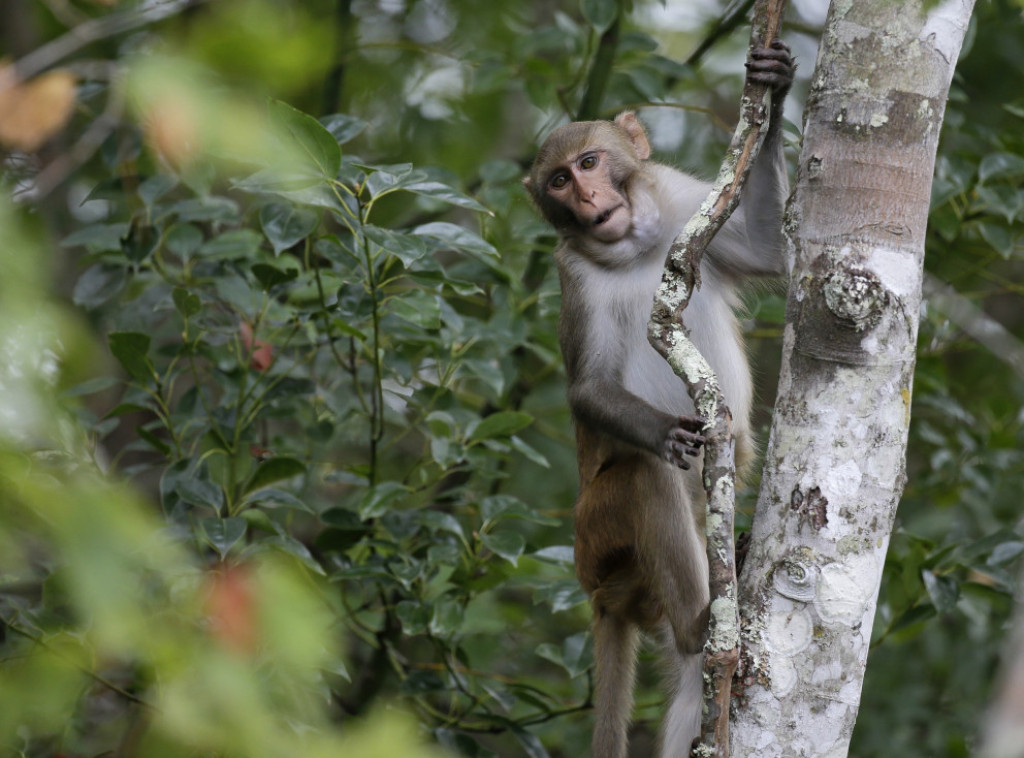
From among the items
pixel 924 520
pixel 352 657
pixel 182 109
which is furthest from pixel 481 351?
pixel 182 109

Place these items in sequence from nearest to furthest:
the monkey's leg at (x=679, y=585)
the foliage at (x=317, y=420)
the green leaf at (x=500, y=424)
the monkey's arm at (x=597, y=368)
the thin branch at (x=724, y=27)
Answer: the foliage at (x=317, y=420)
the monkey's leg at (x=679, y=585)
the monkey's arm at (x=597, y=368)
the green leaf at (x=500, y=424)
the thin branch at (x=724, y=27)

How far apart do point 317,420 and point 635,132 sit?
2016 mm

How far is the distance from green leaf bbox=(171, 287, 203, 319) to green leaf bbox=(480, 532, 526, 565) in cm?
148

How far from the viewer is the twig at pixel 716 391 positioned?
111 inches

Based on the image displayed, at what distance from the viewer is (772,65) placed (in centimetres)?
357

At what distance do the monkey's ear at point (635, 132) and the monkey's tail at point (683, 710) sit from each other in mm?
2274

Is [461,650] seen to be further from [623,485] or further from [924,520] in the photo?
[924,520]

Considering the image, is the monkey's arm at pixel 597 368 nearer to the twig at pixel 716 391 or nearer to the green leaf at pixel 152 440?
the twig at pixel 716 391

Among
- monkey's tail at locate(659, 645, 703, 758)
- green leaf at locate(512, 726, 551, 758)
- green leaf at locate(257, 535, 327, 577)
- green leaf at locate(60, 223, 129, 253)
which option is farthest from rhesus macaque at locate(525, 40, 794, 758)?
green leaf at locate(60, 223, 129, 253)

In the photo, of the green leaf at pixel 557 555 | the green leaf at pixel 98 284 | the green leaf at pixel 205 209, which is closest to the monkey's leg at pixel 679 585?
the green leaf at pixel 557 555

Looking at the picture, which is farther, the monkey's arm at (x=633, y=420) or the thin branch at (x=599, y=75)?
the thin branch at (x=599, y=75)

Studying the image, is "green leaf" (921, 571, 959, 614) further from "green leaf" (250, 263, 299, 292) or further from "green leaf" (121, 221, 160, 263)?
"green leaf" (121, 221, 160, 263)

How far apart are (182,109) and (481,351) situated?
385cm

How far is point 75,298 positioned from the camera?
475 cm
